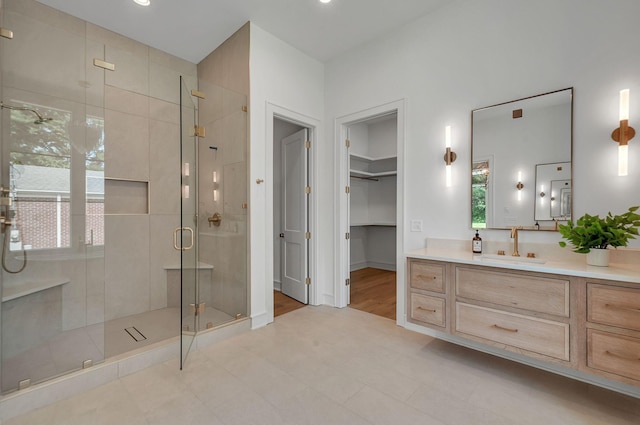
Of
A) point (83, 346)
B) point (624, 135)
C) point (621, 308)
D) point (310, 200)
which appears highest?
point (624, 135)

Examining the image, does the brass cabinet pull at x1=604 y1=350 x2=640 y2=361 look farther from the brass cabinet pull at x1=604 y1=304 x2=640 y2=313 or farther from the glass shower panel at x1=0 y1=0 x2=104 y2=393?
the glass shower panel at x1=0 y1=0 x2=104 y2=393

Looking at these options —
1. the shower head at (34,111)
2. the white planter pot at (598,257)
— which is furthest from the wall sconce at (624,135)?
the shower head at (34,111)

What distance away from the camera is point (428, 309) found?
2.40m

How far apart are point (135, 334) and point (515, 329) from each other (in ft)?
10.7

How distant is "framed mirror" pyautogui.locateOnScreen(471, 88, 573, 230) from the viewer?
2201 mm

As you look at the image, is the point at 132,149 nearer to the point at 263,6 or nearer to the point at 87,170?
the point at 87,170

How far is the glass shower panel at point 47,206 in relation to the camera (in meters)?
1.93

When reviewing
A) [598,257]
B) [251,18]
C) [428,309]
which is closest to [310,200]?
[428,309]

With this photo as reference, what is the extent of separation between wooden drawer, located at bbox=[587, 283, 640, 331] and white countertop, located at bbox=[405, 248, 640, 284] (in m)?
0.07

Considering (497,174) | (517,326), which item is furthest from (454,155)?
(517,326)

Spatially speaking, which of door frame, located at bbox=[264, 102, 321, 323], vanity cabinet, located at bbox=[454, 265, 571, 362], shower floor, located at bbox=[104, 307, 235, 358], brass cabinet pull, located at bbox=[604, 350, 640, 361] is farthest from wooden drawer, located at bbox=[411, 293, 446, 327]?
shower floor, located at bbox=[104, 307, 235, 358]

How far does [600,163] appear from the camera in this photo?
204cm

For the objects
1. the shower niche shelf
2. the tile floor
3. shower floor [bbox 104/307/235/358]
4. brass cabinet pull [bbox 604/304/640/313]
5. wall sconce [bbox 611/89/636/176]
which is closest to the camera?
brass cabinet pull [bbox 604/304/640/313]

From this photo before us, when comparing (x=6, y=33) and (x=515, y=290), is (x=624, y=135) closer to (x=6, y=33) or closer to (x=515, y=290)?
(x=515, y=290)
